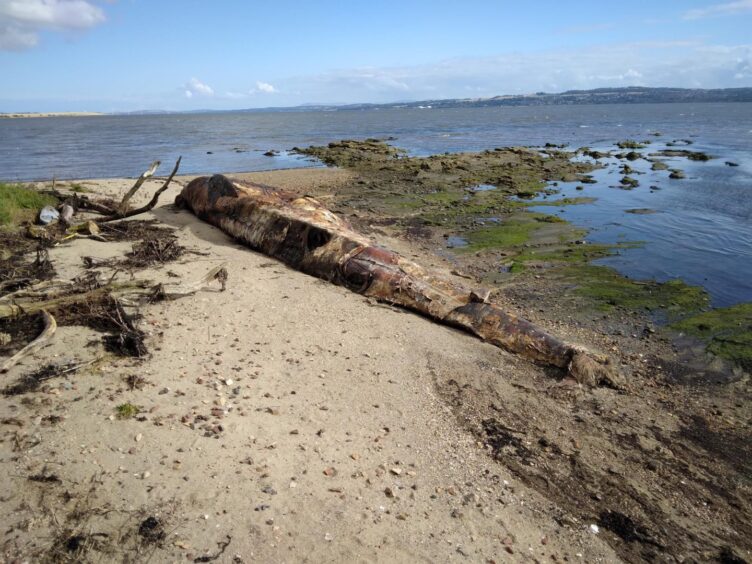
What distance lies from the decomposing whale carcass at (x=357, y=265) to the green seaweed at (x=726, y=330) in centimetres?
281

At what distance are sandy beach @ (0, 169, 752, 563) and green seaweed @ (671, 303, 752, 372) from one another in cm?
92

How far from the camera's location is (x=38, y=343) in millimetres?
6270

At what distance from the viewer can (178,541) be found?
4004 mm

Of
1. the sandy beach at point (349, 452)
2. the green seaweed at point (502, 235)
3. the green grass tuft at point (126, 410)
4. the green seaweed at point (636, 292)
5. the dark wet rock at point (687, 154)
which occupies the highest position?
the green grass tuft at point (126, 410)

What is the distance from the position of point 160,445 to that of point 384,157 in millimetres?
32311

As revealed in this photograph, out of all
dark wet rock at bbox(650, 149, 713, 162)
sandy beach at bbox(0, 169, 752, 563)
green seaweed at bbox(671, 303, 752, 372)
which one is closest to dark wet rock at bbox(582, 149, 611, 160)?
dark wet rock at bbox(650, 149, 713, 162)

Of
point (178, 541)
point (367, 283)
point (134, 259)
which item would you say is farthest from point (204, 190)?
point (178, 541)

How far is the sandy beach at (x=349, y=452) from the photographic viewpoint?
166 inches

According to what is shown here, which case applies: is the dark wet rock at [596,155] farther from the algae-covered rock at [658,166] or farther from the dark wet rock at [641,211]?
the dark wet rock at [641,211]

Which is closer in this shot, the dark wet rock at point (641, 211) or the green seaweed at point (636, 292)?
the green seaweed at point (636, 292)

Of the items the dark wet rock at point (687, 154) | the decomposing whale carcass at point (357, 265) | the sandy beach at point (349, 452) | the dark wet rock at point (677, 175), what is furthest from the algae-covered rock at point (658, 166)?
the sandy beach at point (349, 452)

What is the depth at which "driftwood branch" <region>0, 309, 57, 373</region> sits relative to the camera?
586cm

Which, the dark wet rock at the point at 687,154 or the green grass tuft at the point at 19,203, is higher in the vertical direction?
the green grass tuft at the point at 19,203

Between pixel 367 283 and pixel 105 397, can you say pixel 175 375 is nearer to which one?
pixel 105 397
